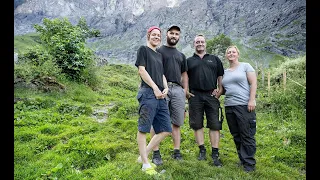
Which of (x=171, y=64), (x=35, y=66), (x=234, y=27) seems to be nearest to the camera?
(x=171, y=64)

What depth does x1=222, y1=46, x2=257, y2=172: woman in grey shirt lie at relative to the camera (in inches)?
178

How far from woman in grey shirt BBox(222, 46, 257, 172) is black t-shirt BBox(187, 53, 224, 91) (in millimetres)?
248

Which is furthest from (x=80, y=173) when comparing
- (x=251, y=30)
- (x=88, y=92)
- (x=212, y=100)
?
(x=251, y=30)

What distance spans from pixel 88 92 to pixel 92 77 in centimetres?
247

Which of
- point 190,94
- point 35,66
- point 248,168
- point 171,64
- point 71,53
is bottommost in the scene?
point 248,168

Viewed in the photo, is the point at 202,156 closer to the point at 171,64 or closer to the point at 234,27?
the point at 171,64

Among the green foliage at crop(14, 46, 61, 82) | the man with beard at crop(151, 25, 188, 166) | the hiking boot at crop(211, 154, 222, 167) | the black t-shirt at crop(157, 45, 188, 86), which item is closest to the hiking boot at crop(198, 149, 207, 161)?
the hiking boot at crop(211, 154, 222, 167)

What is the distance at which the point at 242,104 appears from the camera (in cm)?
458

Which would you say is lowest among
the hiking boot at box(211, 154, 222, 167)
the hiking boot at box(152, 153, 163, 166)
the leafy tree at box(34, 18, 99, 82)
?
the hiking boot at box(211, 154, 222, 167)

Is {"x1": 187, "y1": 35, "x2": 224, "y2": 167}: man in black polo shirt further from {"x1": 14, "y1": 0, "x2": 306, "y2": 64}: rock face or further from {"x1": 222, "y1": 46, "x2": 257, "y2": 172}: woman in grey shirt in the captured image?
{"x1": 14, "y1": 0, "x2": 306, "y2": 64}: rock face

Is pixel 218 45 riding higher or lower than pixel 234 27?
lower

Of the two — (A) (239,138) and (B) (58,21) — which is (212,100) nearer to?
(A) (239,138)

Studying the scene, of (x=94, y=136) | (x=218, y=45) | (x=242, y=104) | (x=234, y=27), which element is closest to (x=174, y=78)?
(x=242, y=104)

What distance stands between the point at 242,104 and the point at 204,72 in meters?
1.05
